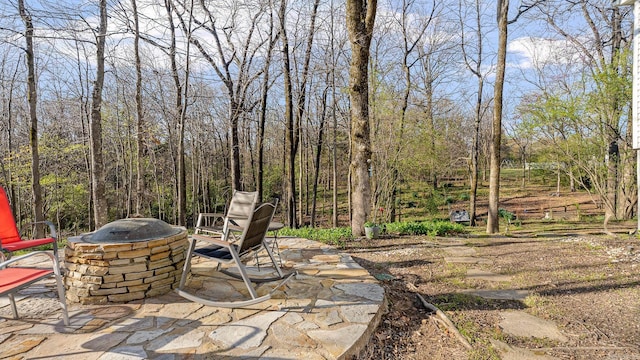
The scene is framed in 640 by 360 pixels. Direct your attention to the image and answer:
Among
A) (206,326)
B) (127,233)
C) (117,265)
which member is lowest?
(206,326)

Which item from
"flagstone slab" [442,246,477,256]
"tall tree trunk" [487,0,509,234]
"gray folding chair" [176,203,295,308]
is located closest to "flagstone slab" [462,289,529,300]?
"flagstone slab" [442,246,477,256]

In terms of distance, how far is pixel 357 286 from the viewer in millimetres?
3068

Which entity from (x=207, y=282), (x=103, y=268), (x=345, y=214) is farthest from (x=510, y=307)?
(x=345, y=214)

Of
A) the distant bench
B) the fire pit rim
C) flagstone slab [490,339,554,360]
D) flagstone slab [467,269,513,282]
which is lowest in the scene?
the distant bench

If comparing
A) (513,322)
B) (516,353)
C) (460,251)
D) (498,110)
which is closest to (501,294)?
(513,322)

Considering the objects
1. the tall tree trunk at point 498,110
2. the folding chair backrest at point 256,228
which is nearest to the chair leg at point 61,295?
the folding chair backrest at point 256,228

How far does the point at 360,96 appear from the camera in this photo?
5625mm

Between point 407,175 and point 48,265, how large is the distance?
988 centimetres

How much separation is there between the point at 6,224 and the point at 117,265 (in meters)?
1.52

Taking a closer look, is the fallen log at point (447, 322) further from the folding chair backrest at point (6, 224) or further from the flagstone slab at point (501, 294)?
the folding chair backrest at point (6, 224)

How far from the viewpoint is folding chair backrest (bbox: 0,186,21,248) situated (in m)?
3.14

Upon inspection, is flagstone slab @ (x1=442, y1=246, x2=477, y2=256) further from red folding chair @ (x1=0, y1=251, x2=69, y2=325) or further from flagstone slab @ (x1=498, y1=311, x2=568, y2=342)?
red folding chair @ (x1=0, y1=251, x2=69, y2=325)

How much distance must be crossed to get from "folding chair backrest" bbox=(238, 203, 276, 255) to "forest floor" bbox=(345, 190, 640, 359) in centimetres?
120

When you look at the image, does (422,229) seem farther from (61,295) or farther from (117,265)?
(61,295)
